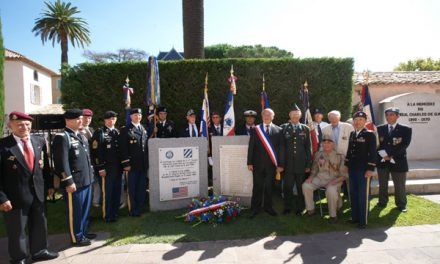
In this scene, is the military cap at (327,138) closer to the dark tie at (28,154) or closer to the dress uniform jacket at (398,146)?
the dress uniform jacket at (398,146)

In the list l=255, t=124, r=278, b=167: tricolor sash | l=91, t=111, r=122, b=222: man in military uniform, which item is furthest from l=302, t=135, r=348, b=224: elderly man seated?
l=91, t=111, r=122, b=222: man in military uniform

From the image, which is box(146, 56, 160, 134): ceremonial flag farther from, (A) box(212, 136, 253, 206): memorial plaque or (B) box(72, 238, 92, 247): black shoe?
(B) box(72, 238, 92, 247): black shoe

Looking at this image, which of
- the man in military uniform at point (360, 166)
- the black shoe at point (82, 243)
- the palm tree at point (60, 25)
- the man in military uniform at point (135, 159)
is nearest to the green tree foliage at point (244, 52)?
the palm tree at point (60, 25)

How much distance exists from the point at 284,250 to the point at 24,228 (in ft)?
11.5

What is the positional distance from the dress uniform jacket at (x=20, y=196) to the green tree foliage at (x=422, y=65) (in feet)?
167

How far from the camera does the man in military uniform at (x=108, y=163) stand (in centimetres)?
526

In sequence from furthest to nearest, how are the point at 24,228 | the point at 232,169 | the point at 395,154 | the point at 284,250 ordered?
the point at 232,169, the point at 395,154, the point at 284,250, the point at 24,228

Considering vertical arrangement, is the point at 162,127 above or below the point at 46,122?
below

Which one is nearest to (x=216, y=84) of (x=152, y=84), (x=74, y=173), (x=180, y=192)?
(x=152, y=84)

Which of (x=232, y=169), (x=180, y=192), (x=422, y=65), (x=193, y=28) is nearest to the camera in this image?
(x=180, y=192)

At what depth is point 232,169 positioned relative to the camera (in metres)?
6.18

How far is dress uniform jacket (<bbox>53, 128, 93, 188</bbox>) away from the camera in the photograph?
420cm

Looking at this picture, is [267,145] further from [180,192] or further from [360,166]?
[180,192]

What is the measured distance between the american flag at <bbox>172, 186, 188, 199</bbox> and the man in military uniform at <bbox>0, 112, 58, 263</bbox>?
2.41 metres
